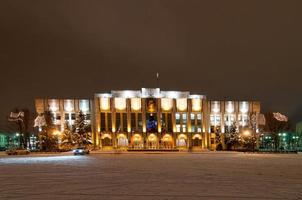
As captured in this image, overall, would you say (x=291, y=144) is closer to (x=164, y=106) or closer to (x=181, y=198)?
(x=164, y=106)

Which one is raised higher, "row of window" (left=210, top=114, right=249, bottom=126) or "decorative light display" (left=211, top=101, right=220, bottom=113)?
"decorative light display" (left=211, top=101, right=220, bottom=113)

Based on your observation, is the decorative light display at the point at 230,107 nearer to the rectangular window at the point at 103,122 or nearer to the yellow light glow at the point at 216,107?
the yellow light glow at the point at 216,107

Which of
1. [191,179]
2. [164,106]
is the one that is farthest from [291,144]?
[191,179]

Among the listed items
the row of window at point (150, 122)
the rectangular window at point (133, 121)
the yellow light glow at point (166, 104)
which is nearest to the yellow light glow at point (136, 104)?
→ the row of window at point (150, 122)

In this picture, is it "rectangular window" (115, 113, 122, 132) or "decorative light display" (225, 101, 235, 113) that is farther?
"decorative light display" (225, 101, 235, 113)

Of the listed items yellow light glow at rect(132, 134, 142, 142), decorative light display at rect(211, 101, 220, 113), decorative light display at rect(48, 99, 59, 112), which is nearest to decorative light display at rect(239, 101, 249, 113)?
decorative light display at rect(211, 101, 220, 113)

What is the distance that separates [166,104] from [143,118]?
7176 millimetres

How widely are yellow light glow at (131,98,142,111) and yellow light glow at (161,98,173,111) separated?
610cm

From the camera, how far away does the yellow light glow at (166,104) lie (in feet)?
357

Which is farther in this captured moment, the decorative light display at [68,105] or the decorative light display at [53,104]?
the decorative light display at [68,105]

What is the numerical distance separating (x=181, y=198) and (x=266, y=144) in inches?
3877

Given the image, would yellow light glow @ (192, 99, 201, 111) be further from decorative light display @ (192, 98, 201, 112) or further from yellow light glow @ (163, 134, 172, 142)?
yellow light glow @ (163, 134, 172, 142)

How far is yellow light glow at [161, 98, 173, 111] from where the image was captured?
357 ft

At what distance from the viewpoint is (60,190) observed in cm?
1633
